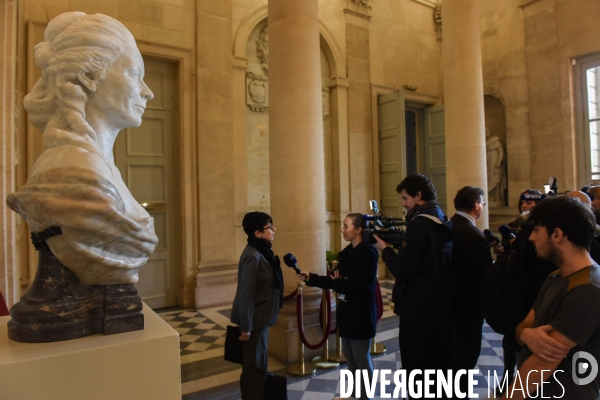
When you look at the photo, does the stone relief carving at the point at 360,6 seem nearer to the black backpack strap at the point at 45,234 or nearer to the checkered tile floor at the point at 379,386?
the checkered tile floor at the point at 379,386

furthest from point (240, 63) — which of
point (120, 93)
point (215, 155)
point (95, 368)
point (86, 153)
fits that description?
point (95, 368)

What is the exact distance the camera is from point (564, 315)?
5.17ft

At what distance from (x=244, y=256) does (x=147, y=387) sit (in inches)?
59.7

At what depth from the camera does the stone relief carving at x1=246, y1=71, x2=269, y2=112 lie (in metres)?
7.57

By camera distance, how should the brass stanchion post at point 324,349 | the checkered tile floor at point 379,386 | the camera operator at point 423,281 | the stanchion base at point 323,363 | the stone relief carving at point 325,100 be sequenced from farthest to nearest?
the stone relief carving at point 325,100
the brass stanchion post at point 324,349
the stanchion base at point 323,363
the checkered tile floor at point 379,386
the camera operator at point 423,281

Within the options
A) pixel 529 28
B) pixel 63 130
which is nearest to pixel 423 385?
pixel 63 130

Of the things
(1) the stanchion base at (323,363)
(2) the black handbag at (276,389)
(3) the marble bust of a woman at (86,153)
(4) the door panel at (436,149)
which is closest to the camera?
(3) the marble bust of a woman at (86,153)

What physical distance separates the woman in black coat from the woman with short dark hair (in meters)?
0.30

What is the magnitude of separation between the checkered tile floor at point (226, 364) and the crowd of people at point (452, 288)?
2.07 feet

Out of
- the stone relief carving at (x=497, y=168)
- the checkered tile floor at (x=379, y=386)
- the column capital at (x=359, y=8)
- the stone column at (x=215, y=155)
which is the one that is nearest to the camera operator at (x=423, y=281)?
the checkered tile floor at (x=379, y=386)

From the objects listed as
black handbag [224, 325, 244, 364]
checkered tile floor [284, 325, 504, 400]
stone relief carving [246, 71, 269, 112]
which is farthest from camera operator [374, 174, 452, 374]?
stone relief carving [246, 71, 269, 112]

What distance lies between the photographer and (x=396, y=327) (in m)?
5.55

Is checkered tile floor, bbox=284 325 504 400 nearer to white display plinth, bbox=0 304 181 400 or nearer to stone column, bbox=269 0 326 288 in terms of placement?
stone column, bbox=269 0 326 288

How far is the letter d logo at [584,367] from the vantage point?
1577mm
